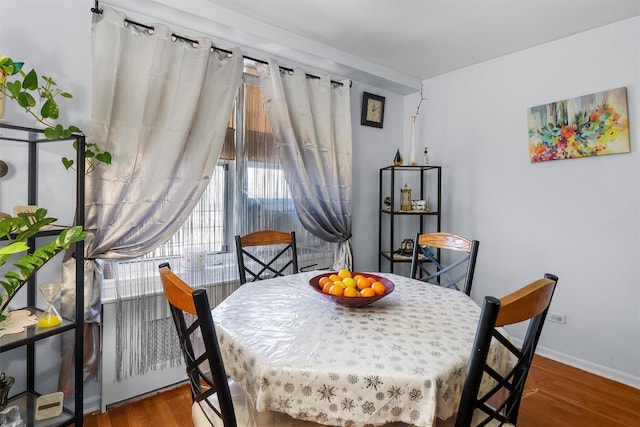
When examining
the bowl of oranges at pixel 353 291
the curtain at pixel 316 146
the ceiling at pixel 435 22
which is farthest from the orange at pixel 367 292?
the ceiling at pixel 435 22

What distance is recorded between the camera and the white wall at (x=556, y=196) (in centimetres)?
246

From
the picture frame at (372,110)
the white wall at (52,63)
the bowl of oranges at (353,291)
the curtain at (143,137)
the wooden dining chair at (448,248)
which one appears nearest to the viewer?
the bowl of oranges at (353,291)

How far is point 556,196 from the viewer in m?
2.78

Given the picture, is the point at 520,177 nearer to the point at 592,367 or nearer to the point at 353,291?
the point at 592,367

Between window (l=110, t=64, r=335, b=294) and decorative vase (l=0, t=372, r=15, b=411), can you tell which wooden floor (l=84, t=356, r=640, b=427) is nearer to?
decorative vase (l=0, t=372, r=15, b=411)

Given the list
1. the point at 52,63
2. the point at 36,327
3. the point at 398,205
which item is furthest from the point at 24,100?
the point at 398,205

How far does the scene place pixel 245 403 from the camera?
129 centimetres

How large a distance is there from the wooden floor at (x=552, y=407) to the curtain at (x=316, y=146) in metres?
1.53

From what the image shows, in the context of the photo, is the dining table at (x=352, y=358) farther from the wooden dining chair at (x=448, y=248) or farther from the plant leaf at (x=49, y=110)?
the plant leaf at (x=49, y=110)

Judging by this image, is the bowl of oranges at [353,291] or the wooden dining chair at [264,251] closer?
the bowl of oranges at [353,291]

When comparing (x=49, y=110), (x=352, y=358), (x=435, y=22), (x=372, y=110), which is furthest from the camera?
(x=372, y=110)

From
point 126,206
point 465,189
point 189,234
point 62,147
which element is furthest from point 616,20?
point 62,147

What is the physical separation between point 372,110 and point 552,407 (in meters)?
2.69

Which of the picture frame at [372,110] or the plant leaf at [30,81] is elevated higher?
the picture frame at [372,110]
